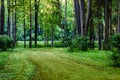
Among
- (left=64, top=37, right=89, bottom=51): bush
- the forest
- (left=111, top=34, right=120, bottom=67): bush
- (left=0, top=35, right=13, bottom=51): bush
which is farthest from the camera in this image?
(left=64, top=37, right=89, bottom=51): bush

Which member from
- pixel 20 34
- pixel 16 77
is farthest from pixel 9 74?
pixel 20 34

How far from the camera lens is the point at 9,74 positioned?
13.5 meters

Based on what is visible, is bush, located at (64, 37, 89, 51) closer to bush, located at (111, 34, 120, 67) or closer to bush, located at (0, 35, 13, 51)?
bush, located at (0, 35, 13, 51)

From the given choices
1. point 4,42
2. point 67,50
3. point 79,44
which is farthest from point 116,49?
point 67,50

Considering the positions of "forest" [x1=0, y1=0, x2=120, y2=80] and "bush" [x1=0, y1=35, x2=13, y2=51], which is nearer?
"forest" [x1=0, y1=0, x2=120, y2=80]

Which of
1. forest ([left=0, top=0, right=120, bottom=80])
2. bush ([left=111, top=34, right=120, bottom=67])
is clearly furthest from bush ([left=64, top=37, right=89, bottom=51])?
bush ([left=111, top=34, right=120, bottom=67])

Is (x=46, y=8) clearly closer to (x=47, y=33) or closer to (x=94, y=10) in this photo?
(x=47, y=33)

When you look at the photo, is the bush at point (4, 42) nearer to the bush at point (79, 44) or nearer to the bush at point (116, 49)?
the bush at point (79, 44)

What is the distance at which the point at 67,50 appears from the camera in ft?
108

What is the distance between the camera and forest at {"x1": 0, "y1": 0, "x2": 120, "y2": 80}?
13836 mm

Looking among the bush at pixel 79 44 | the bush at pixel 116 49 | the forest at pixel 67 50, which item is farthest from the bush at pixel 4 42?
the bush at pixel 116 49

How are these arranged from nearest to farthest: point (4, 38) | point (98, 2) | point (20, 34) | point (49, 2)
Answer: point (4, 38) → point (98, 2) → point (49, 2) → point (20, 34)

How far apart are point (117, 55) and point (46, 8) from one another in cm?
3790

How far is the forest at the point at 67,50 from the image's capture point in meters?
13.8
